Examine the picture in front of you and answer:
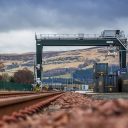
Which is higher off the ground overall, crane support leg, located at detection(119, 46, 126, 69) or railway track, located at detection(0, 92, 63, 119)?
crane support leg, located at detection(119, 46, 126, 69)

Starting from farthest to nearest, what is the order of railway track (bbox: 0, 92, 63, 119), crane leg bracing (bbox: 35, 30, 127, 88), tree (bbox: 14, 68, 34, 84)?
tree (bbox: 14, 68, 34, 84) < crane leg bracing (bbox: 35, 30, 127, 88) < railway track (bbox: 0, 92, 63, 119)

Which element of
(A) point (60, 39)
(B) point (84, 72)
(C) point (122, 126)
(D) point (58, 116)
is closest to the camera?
(C) point (122, 126)

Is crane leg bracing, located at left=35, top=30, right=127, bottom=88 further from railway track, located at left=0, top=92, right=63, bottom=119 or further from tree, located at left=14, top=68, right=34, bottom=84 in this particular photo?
Answer: railway track, located at left=0, top=92, right=63, bottom=119

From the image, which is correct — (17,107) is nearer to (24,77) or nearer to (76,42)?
(76,42)

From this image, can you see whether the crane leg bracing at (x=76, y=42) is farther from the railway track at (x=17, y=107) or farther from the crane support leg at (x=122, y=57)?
the railway track at (x=17, y=107)

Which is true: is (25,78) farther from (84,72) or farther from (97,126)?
(97,126)

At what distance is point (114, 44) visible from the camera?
107750mm

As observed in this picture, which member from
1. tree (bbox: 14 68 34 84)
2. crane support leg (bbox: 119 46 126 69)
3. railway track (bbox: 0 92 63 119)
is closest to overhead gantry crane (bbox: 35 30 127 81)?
crane support leg (bbox: 119 46 126 69)

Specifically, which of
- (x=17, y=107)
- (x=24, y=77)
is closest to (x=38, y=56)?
(x=24, y=77)

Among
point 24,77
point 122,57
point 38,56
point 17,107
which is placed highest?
point 122,57

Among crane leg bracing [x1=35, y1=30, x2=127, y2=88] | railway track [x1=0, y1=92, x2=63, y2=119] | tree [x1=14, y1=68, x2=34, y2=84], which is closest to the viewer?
railway track [x1=0, y1=92, x2=63, y2=119]

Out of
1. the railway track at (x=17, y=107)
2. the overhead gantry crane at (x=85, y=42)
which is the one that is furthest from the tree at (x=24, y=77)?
the railway track at (x=17, y=107)

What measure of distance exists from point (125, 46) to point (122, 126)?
106 meters

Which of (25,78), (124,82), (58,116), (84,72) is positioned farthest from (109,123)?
(84,72)
